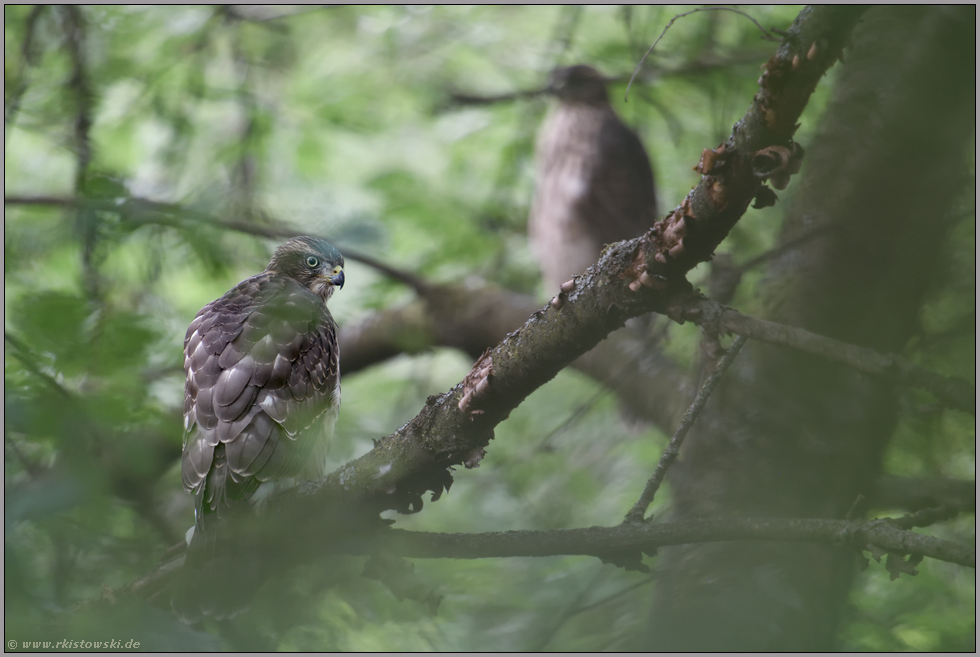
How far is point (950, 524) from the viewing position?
2590 millimetres

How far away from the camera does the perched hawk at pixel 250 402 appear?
7.60ft

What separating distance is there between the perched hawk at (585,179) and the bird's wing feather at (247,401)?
3183 mm

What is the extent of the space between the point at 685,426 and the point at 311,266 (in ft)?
7.13

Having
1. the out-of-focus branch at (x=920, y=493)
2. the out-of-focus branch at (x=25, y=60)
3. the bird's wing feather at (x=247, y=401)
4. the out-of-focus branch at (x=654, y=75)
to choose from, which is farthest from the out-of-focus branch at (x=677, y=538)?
the out-of-focus branch at (x=654, y=75)

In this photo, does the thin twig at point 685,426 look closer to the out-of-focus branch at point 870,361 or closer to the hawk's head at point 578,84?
the out-of-focus branch at point 870,361

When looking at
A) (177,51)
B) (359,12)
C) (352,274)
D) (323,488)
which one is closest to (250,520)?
(323,488)

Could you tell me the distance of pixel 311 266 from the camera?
3350 millimetres

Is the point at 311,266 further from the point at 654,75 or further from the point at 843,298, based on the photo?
the point at 843,298

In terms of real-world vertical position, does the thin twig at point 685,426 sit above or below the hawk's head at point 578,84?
below

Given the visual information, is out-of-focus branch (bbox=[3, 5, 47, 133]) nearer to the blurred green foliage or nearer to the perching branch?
the blurred green foliage

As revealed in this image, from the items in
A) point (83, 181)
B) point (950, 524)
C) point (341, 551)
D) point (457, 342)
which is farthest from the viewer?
point (457, 342)

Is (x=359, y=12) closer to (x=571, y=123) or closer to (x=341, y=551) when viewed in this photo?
(x=571, y=123)

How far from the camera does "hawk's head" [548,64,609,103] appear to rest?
520 centimetres

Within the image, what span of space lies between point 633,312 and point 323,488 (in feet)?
3.39
